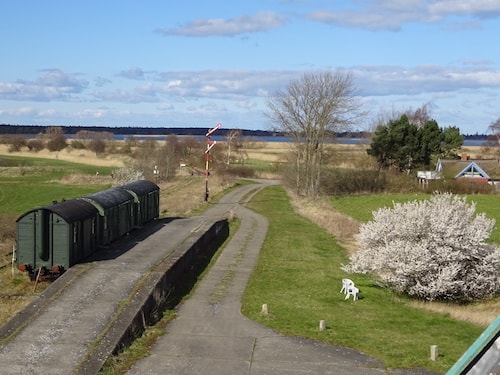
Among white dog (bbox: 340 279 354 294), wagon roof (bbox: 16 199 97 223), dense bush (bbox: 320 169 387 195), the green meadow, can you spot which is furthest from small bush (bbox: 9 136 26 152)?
white dog (bbox: 340 279 354 294)

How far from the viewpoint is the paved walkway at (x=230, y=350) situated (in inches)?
543

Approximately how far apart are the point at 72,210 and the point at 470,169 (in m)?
60.8

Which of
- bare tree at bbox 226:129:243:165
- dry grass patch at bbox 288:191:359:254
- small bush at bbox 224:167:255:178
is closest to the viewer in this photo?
dry grass patch at bbox 288:191:359:254

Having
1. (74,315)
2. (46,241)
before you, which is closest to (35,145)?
(46,241)

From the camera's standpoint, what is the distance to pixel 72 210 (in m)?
21.1

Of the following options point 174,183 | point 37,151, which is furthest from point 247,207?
point 37,151

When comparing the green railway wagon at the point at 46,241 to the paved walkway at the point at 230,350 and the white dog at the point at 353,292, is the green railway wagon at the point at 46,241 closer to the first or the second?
the paved walkway at the point at 230,350

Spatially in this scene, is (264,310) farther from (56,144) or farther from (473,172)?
(56,144)

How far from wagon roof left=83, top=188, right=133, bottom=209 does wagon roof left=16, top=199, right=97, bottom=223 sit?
38.1 inches

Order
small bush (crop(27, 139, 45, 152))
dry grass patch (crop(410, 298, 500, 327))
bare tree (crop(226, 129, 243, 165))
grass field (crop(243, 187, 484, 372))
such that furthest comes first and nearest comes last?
small bush (crop(27, 139, 45, 152))
bare tree (crop(226, 129, 243, 165))
dry grass patch (crop(410, 298, 500, 327))
grass field (crop(243, 187, 484, 372))

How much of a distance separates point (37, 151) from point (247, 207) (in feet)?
295

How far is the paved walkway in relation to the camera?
1378cm

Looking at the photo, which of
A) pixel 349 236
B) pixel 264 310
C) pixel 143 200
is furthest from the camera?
pixel 349 236

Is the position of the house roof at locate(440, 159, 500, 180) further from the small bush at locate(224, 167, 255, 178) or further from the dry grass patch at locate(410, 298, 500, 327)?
the dry grass patch at locate(410, 298, 500, 327)
